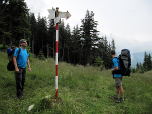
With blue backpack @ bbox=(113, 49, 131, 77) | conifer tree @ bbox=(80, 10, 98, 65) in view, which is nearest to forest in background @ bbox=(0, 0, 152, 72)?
conifer tree @ bbox=(80, 10, 98, 65)

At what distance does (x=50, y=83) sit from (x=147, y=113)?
14.9 feet

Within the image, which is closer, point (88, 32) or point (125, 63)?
point (125, 63)

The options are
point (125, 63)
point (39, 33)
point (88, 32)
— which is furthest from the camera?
point (39, 33)

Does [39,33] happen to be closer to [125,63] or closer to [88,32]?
[88,32]

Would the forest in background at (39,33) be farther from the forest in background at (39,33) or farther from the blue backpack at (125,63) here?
the blue backpack at (125,63)

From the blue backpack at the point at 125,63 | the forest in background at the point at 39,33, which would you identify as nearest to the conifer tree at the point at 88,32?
the forest in background at the point at 39,33

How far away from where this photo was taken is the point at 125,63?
3.85m

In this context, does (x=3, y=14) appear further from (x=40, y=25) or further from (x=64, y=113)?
(x=40, y=25)

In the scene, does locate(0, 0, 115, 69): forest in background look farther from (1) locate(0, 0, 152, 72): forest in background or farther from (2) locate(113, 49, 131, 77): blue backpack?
(2) locate(113, 49, 131, 77): blue backpack

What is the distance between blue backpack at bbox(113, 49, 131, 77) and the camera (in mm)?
3854

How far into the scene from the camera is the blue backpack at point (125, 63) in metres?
3.85

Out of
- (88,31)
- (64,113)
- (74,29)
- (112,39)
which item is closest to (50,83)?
(64,113)

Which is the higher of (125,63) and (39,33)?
(39,33)

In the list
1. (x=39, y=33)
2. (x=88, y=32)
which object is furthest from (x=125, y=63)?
(x=39, y=33)
